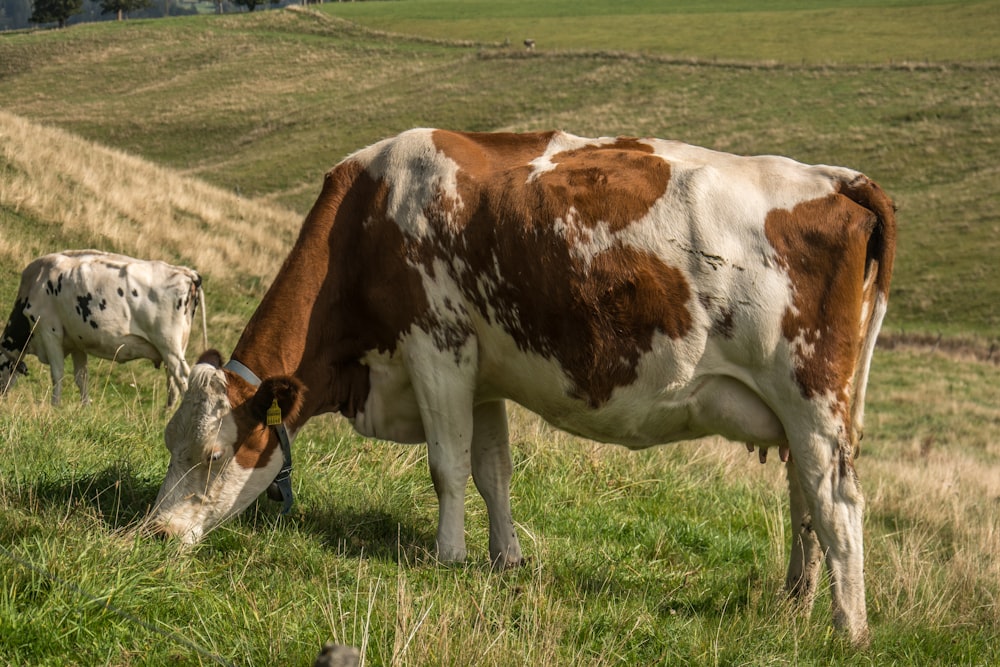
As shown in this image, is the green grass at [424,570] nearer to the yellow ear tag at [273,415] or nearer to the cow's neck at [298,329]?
the yellow ear tag at [273,415]

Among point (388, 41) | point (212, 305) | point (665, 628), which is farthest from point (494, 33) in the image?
point (665, 628)

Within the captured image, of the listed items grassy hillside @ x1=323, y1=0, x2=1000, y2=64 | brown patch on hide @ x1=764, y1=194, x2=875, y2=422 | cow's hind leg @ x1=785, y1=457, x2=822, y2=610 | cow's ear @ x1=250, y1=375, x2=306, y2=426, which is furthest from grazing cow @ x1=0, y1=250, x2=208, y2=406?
grassy hillside @ x1=323, y1=0, x2=1000, y2=64

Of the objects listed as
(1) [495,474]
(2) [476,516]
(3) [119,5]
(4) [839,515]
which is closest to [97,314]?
(2) [476,516]

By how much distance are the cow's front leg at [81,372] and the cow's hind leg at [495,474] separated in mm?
6208

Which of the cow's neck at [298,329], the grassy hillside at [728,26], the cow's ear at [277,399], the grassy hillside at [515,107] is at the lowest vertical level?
the grassy hillside at [515,107]

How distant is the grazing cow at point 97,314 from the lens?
39.7 ft

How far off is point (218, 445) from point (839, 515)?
11.3ft

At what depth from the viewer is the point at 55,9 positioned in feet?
347

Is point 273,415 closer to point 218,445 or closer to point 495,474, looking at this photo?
point 218,445

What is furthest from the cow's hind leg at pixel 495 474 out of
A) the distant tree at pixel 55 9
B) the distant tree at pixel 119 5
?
the distant tree at pixel 119 5

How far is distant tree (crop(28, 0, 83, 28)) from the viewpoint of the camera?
347 ft

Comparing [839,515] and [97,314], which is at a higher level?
[839,515]

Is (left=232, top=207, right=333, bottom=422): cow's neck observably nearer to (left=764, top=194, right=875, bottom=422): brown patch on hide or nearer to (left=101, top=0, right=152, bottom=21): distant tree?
(left=764, top=194, right=875, bottom=422): brown patch on hide

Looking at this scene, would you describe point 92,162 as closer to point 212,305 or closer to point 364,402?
point 212,305
